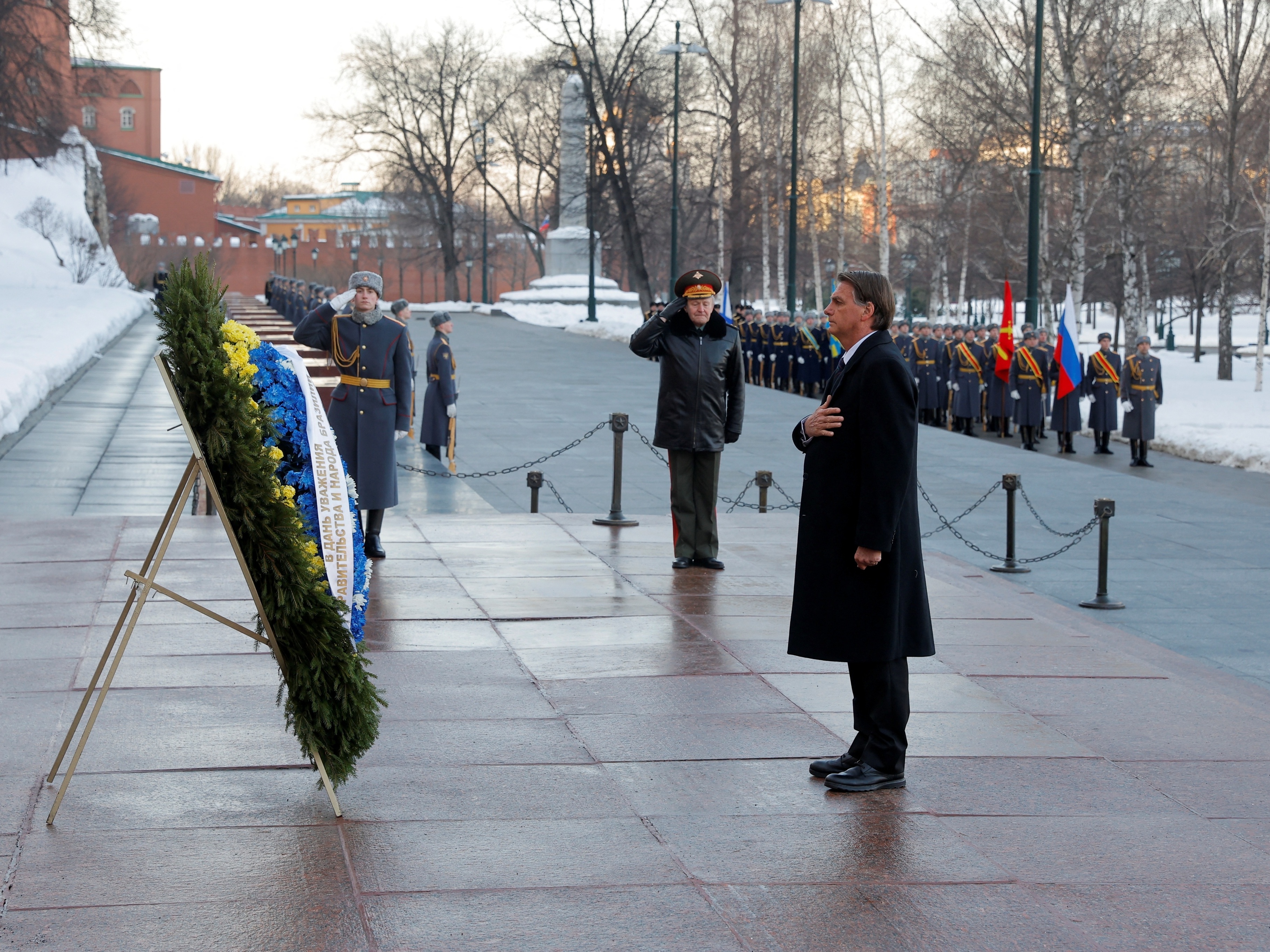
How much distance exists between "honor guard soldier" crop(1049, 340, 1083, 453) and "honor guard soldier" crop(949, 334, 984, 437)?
7.59 ft

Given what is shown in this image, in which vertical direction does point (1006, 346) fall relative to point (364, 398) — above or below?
above

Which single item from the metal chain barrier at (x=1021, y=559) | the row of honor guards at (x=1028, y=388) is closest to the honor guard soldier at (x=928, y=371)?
Answer: the row of honor guards at (x=1028, y=388)

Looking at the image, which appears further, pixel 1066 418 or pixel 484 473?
pixel 1066 418

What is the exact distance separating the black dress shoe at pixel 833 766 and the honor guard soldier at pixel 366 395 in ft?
13.8

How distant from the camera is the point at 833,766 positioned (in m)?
4.67

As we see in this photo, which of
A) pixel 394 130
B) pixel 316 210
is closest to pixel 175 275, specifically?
pixel 394 130

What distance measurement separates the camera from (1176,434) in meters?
19.4

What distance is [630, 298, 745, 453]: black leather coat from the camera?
802cm

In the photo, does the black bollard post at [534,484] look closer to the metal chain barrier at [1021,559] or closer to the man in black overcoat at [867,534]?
the metal chain barrier at [1021,559]

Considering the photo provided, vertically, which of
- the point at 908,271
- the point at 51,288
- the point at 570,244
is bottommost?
the point at 51,288

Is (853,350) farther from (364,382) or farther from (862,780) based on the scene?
(364,382)

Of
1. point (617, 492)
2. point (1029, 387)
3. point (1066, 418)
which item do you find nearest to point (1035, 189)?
point (1029, 387)

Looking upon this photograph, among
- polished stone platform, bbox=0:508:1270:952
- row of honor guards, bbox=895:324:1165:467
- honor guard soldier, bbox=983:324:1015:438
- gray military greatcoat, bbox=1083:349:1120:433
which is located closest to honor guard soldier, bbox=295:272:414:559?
polished stone platform, bbox=0:508:1270:952

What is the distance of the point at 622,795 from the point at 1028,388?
671 inches
